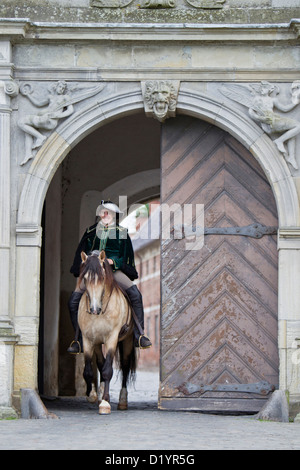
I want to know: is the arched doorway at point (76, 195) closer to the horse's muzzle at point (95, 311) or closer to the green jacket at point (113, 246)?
the green jacket at point (113, 246)

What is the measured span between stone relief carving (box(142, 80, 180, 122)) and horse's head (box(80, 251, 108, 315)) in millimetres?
1595

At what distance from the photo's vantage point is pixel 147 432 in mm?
7738

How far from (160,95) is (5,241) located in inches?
80.8

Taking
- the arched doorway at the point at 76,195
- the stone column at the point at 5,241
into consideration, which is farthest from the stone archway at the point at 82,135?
the arched doorway at the point at 76,195

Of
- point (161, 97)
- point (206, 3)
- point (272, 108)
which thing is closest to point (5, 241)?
point (161, 97)

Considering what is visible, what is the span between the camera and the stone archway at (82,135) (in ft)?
31.7

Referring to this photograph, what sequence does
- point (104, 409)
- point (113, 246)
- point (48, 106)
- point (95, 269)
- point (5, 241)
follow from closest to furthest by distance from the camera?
1. point (95, 269)
2. point (104, 409)
3. point (5, 241)
4. point (48, 106)
5. point (113, 246)

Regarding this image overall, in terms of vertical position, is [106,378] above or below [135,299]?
below

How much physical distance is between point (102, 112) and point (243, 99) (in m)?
1.38

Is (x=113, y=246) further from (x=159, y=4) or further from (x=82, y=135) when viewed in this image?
(x=159, y=4)

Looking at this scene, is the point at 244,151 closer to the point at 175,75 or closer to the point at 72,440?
the point at 175,75

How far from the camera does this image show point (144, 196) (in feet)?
50.0

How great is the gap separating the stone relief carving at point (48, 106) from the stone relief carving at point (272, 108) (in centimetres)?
137

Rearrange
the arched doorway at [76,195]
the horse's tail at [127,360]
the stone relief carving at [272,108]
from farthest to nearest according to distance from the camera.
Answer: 1. the arched doorway at [76,195]
2. the horse's tail at [127,360]
3. the stone relief carving at [272,108]
